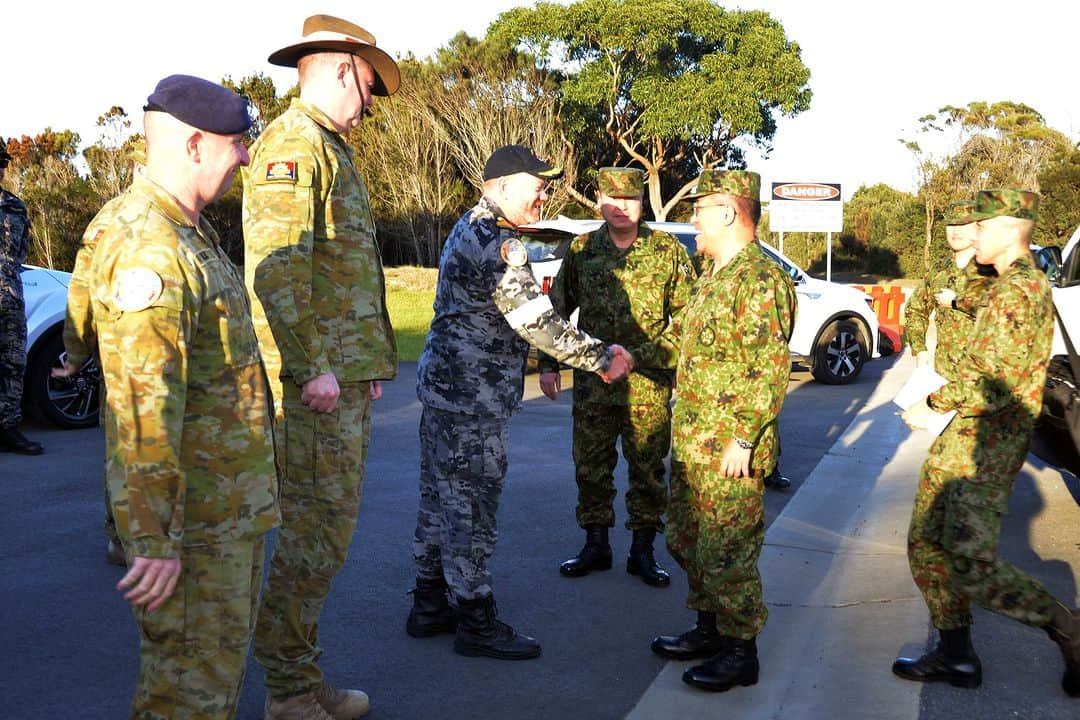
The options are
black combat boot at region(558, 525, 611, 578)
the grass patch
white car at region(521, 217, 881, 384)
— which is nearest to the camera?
black combat boot at region(558, 525, 611, 578)

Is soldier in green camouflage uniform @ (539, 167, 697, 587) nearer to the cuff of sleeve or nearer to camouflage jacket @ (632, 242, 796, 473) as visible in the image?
camouflage jacket @ (632, 242, 796, 473)

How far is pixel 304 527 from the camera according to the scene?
10.9 ft

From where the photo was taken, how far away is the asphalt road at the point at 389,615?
3.71 meters

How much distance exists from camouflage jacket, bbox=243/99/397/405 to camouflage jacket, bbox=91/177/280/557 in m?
0.58

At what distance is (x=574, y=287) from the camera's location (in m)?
5.30

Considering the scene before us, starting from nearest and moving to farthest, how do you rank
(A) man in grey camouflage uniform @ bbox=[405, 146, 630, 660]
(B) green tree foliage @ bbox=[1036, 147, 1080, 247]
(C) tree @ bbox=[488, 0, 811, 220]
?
(A) man in grey camouflage uniform @ bbox=[405, 146, 630, 660], (B) green tree foliage @ bbox=[1036, 147, 1080, 247], (C) tree @ bbox=[488, 0, 811, 220]

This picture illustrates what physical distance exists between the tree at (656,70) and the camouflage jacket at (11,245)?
31.3 meters

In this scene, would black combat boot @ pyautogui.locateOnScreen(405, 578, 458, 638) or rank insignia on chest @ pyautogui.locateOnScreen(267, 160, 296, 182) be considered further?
black combat boot @ pyautogui.locateOnScreen(405, 578, 458, 638)

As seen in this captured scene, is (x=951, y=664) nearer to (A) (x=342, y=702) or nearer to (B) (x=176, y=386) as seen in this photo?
(A) (x=342, y=702)

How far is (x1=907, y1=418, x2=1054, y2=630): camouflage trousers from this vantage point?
3564 millimetres

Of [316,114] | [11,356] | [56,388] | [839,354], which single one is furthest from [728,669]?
[839,354]

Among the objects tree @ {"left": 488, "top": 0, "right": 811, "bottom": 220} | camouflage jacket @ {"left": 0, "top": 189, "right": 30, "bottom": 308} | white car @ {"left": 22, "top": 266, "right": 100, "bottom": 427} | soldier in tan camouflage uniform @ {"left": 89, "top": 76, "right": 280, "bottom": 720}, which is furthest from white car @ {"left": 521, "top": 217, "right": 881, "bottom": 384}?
tree @ {"left": 488, "top": 0, "right": 811, "bottom": 220}

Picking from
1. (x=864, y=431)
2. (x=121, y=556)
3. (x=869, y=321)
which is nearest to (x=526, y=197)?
(x=121, y=556)

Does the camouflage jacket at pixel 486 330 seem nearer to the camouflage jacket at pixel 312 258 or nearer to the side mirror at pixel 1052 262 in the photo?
the camouflage jacket at pixel 312 258
